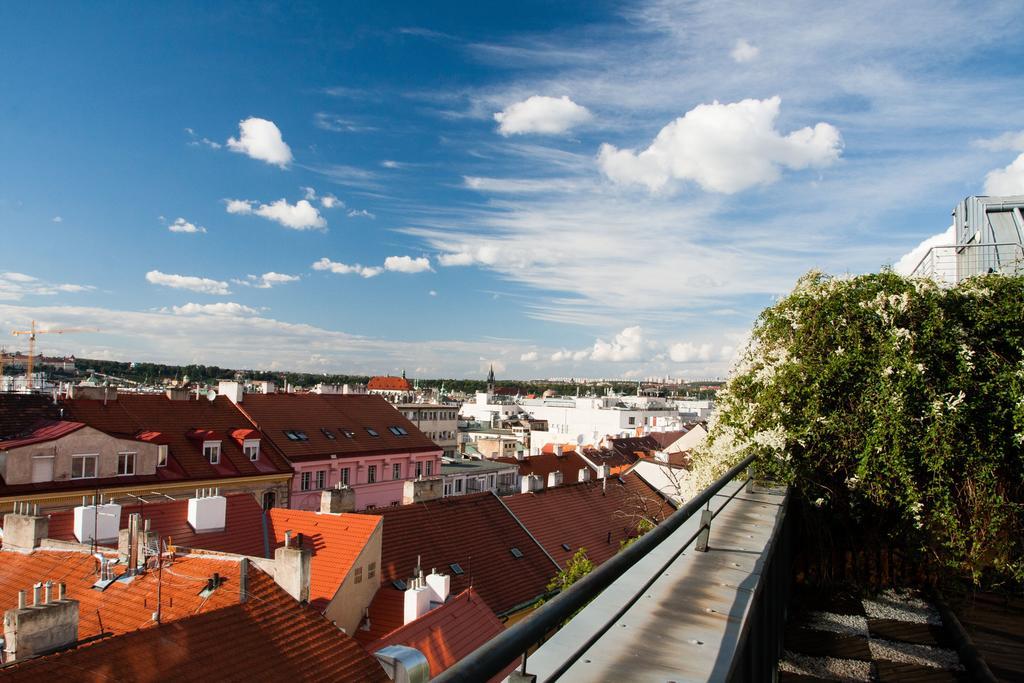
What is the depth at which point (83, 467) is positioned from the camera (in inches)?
933

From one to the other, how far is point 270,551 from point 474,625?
7132 millimetres

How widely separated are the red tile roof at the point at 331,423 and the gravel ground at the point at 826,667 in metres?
30.3

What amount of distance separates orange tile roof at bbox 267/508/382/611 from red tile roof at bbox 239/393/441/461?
1329cm

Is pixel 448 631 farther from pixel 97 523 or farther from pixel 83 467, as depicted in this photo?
pixel 83 467

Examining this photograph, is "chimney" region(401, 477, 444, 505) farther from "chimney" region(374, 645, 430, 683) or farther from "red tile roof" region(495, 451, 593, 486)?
"red tile roof" region(495, 451, 593, 486)

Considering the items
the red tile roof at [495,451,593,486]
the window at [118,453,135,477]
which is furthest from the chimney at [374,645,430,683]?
the red tile roof at [495,451,593,486]

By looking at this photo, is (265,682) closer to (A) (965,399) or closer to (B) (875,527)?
(B) (875,527)

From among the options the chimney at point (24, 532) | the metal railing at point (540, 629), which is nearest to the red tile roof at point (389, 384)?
the chimney at point (24, 532)

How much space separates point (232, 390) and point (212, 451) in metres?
5.77

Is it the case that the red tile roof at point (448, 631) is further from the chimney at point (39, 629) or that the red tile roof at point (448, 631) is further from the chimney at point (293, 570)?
the chimney at point (39, 629)

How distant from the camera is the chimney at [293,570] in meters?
13.1

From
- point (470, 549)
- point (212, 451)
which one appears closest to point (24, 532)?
point (470, 549)

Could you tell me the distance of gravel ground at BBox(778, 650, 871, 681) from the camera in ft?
11.9

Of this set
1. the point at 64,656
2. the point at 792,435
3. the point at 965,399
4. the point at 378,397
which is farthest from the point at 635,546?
the point at 378,397
